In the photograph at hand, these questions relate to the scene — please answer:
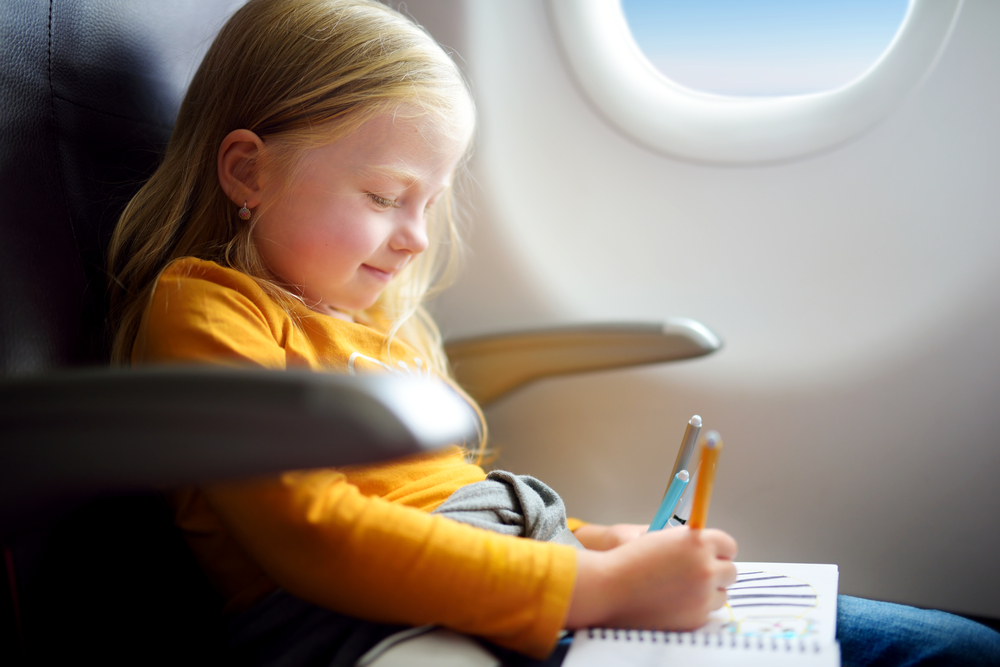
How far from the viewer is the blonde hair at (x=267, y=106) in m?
0.67

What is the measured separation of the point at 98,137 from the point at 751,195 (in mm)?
861

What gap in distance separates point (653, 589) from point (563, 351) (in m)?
0.38

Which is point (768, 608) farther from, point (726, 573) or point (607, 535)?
point (607, 535)

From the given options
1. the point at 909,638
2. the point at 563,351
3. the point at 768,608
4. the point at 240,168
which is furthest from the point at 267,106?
the point at 909,638

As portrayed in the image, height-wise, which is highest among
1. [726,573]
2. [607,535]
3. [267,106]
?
[267,106]

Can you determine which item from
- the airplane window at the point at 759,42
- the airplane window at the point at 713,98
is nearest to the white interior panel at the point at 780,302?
the airplane window at the point at 713,98

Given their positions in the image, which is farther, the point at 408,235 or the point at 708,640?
the point at 408,235

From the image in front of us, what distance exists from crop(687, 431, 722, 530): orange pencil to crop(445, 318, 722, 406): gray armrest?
0.32m

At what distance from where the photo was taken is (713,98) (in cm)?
108

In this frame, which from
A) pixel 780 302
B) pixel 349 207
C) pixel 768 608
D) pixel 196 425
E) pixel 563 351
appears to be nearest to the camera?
pixel 196 425

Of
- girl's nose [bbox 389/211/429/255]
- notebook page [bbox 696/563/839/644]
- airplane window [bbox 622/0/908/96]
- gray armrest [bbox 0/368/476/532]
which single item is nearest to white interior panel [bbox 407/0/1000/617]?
airplane window [bbox 622/0/908/96]

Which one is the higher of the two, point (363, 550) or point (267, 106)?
point (267, 106)

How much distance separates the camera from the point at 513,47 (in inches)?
42.1

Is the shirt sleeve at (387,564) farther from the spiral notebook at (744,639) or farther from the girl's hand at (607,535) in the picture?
the girl's hand at (607,535)
